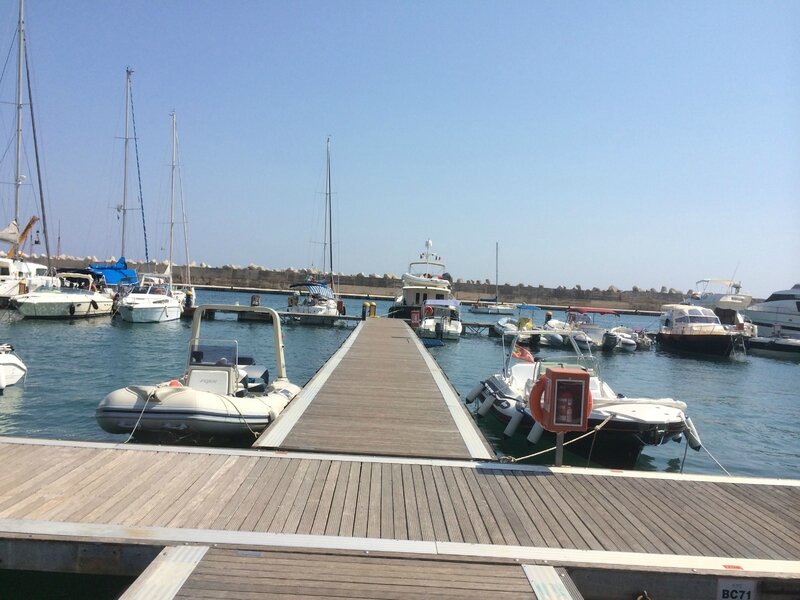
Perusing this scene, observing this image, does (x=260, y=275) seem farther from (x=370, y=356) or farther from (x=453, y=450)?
(x=453, y=450)

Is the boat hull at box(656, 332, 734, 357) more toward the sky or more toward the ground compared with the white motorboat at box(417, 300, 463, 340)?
more toward the ground

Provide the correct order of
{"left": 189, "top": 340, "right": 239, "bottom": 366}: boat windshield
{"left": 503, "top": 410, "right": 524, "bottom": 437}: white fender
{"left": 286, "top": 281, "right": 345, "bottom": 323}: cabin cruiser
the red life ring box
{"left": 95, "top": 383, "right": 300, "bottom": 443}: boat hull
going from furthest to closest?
1. {"left": 286, "top": 281, "right": 345, "bottom": 323}: cabin cruiser
2. {"left": 503, "top": 410, "right": 524, "bottom": 437}: white fender
3. {"left": 189, "top": 340, "right": 239, "bottom": 366}: boat windshield
4. {"left": 95, "top": 383, "right": 300, "bottom": 443}: boat hull
5. the red life ring box

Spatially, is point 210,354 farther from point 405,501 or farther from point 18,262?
point 18,262

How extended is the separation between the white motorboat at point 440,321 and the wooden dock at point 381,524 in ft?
79.6

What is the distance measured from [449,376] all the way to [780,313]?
36728 millimetres

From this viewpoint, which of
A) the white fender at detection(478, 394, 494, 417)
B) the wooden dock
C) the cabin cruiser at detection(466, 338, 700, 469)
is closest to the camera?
the wooden dock

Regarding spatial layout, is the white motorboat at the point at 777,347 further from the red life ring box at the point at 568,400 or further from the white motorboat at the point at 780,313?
the red life ring box at the point at 568,400

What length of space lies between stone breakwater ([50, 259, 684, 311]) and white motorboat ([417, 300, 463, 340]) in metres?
54.9

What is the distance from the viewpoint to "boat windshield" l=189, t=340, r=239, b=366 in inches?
413

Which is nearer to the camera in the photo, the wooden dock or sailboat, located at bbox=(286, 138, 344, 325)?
the wooden dock

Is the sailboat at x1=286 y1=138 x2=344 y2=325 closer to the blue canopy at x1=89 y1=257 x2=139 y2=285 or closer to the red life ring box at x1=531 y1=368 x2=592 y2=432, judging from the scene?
the blue canopy at x1=89 y1=257 x2=139 y2=285

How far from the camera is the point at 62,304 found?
3209 cm

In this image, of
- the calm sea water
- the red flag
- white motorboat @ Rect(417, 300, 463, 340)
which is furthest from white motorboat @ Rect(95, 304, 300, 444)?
white motorboat @ Rect(417, 300, 463, 340)

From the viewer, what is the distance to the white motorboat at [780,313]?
146ft
